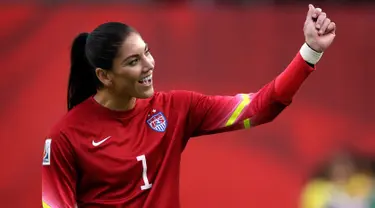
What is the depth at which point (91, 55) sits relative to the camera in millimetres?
1571

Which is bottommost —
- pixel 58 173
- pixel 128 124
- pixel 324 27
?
pixel 58 173

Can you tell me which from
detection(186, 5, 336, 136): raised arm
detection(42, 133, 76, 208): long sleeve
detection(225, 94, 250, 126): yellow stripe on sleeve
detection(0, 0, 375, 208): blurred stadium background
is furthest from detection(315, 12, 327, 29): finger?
detection(0, 0, 375, 208): blurred stadium background

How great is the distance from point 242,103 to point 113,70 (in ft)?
1.05

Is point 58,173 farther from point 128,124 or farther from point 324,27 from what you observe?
point 324,27

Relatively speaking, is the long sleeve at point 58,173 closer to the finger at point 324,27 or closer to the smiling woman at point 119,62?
the smiling woman at point 119,62

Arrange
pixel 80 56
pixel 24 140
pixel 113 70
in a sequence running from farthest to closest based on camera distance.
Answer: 1. pixel 24 140
2. pixel 80 56
3. pixel 113 70

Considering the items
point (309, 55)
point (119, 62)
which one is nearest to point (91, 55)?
point (119, 62)

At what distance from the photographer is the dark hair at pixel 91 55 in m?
1.52

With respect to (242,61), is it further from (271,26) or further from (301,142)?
(301,142)

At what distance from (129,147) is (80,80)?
0.76 ft

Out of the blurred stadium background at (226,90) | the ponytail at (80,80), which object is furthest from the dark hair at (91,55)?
the blurred stadium background at (226,90)

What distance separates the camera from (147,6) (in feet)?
9.93

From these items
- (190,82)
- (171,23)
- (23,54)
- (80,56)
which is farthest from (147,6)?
(80,56)

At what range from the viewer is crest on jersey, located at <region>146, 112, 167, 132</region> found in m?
1.61
